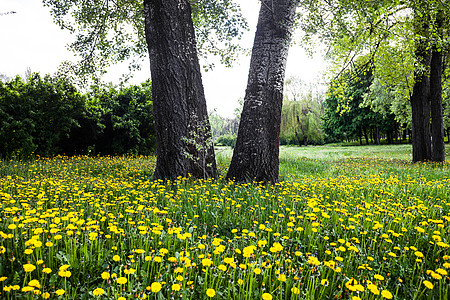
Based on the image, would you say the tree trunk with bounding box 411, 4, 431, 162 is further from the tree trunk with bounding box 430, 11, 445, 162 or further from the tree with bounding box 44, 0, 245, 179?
the tree with bounding box 44, 0, 245, 179

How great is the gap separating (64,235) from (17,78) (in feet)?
35.5

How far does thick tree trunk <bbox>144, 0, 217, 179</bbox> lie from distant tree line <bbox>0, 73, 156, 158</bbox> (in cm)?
417

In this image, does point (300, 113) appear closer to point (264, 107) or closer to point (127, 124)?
point (127, 124)

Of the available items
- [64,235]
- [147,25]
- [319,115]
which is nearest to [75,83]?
[147,25]

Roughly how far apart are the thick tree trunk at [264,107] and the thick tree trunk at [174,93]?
2.46 ft

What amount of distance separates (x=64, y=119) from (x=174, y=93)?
295 inches

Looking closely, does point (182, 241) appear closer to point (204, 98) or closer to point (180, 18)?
point (204, 98)

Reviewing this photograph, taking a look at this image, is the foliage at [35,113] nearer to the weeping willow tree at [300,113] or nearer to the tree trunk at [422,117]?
the tree trunk at [422,117]

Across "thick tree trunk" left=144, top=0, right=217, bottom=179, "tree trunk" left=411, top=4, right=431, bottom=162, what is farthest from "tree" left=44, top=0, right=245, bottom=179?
"tree trunk" left=411, top=4, right=431, bottom=162

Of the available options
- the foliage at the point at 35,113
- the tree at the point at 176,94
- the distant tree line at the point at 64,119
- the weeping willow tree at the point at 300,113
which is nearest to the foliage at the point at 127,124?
the distant tree line at the point at 64,119

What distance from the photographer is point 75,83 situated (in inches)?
282

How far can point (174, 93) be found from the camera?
4660 mm

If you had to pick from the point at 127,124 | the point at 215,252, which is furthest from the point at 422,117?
the point at 127,124

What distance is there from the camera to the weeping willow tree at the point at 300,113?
32.3 metres
